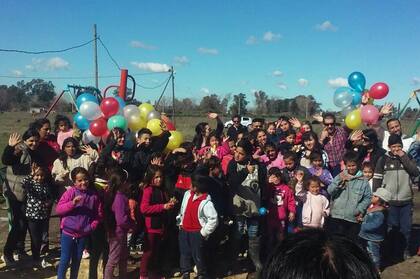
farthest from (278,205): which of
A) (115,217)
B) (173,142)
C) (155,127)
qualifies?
(155,127)

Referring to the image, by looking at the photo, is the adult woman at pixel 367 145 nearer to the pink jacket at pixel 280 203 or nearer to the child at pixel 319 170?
the child at pixel 319 170

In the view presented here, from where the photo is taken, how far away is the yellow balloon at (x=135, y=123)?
22.1 ft

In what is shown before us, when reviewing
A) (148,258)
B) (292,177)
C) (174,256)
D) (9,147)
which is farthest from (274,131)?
(9,147)

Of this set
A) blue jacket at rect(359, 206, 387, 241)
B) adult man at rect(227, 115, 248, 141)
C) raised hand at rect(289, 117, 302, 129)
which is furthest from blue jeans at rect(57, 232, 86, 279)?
raised hand at rect(289, 117, 302, 129)

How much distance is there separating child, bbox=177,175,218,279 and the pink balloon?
10.7 ft

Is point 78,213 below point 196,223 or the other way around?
the other way around

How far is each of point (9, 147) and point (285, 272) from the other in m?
4.90

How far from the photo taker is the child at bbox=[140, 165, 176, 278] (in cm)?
503

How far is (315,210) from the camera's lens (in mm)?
5469

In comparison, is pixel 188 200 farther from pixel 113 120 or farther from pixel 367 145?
pixel 367 145

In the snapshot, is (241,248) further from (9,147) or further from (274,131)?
(9,147)

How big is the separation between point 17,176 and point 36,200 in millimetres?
425

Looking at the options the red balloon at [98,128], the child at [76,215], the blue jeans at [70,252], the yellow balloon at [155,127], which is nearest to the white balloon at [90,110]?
the red balloon at [98,128]

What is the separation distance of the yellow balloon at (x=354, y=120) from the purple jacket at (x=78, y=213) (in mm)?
4433
